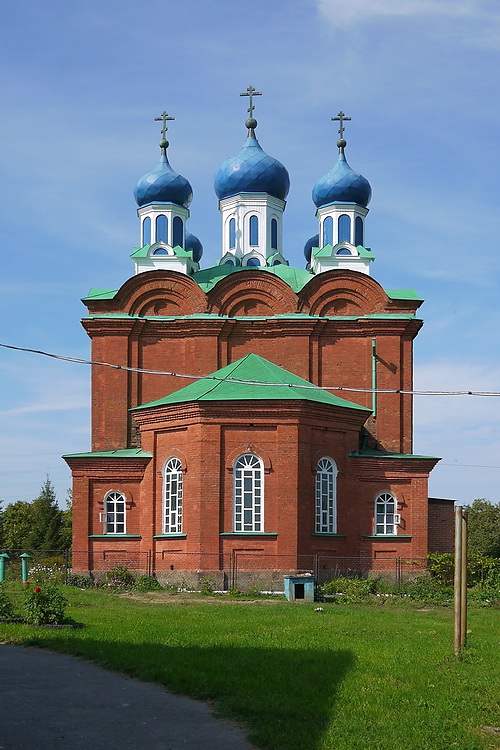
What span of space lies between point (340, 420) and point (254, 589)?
5.22 meters

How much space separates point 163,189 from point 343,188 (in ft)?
19.8

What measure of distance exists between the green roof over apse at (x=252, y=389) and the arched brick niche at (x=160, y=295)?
2969 mm

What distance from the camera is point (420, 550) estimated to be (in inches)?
1121

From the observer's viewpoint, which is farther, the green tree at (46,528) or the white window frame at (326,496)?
the green tree at (46,528)

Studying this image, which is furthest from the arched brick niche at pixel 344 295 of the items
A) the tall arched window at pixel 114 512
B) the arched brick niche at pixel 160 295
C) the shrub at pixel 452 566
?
the tall arched window at pixel 114 512

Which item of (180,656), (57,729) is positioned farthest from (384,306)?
(57,729)

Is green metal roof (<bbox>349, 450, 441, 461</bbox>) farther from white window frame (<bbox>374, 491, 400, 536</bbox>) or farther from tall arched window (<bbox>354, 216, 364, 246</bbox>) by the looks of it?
tall arched window (<bbox>354, 216, 364, 246</bbox>)

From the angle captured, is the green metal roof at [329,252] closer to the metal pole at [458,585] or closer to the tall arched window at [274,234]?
the tall arched window at [274,234]

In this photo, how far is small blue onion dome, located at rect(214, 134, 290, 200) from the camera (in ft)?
115

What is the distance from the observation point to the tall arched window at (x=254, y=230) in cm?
3497

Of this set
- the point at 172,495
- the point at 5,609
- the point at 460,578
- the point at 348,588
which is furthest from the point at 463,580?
the point at 172,495

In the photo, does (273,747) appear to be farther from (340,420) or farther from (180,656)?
(340,420)

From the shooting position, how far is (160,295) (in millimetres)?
31141

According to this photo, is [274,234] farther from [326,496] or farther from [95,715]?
[95,715]
